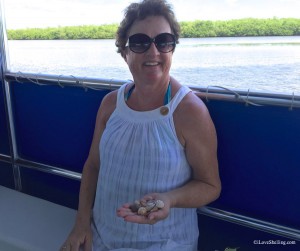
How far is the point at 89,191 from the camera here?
1.66 m

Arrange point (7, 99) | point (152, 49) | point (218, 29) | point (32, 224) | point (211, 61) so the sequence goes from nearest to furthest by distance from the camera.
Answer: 1. point (152, 49)
2. point (218, 29)
3. point (211, 61)
4. point (32, 224)
5. point (7, 99)

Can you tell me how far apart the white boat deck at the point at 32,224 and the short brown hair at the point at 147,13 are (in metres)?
1.08

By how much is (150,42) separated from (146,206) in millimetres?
609

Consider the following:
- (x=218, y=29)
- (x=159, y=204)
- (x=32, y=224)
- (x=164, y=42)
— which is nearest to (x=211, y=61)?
(x=218, y=29)

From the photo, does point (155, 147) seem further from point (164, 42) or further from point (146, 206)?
point (164, 42)

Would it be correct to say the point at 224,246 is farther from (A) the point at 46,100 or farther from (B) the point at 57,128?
(A) the point at 46,100

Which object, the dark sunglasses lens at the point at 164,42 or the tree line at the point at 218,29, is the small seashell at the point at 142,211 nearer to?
the dark sunglasses lens at the point at 164,42

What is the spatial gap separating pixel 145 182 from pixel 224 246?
67 cm

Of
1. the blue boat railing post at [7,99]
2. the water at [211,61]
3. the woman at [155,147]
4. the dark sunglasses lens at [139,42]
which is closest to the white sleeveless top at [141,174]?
the woman at [155,147]

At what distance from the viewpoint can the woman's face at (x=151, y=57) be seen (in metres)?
1.32

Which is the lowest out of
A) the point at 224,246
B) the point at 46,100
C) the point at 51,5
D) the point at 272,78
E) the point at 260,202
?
the point at 224,246

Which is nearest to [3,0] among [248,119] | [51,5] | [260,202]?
[51,5]

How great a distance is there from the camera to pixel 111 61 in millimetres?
1975

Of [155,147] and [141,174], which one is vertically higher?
[155,147]
